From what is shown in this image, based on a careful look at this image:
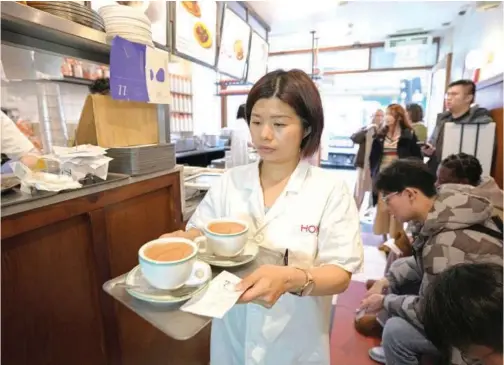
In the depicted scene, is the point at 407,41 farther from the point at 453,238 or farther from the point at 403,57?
the point at 453,238

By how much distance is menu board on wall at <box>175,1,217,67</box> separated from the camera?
2105 mm

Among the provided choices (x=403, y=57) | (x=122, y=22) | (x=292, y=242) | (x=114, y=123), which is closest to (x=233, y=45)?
(x=122, y=22)

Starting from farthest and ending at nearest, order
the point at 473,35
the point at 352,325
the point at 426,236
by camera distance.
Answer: the point at 473,35
the point at 352,325
the point at 426,236

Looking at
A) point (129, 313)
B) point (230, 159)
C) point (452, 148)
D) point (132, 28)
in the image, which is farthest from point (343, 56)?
point (129, 313)

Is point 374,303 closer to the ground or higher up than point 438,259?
closer to the ground

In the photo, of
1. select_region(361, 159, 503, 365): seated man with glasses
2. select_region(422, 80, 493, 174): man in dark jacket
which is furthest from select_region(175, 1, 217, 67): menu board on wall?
select_region(422, 80, 493, 174): man in dark jacket

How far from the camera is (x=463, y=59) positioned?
434cm

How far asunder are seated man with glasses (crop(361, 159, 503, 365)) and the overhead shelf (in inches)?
58.3

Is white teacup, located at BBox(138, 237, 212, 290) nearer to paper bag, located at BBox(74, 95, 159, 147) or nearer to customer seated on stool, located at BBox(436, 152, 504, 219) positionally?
paper bag, located at BBox(74, 95, 159, 147)

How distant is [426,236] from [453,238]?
12 centimetres

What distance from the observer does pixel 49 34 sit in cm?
113

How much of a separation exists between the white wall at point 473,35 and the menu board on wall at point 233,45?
2.46m

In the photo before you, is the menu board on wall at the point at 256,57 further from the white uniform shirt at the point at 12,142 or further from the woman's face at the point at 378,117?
the white uniform shirt at the point at 12,142

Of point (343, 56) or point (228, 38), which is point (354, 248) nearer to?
point (228, 38)
